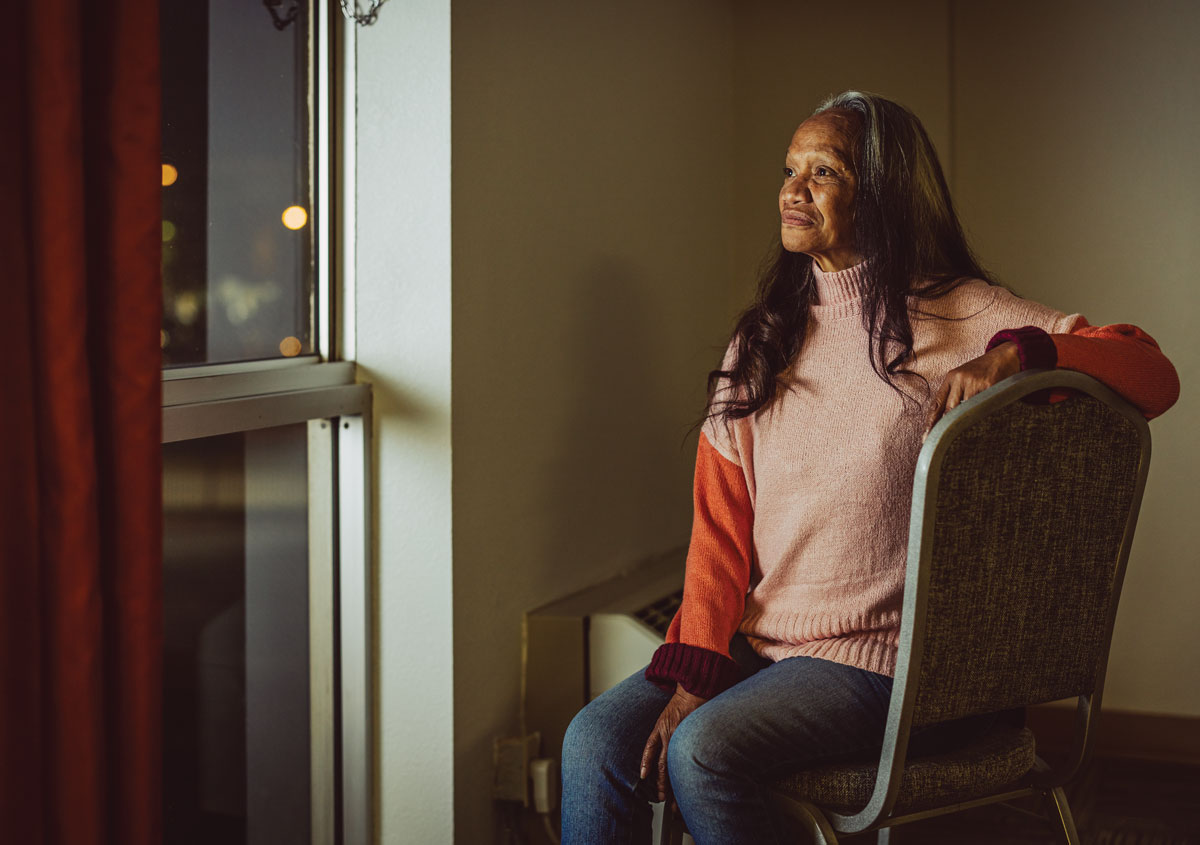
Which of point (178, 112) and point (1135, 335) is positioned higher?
point (178, 112)

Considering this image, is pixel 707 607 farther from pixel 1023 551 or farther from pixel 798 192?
pixel 798 192

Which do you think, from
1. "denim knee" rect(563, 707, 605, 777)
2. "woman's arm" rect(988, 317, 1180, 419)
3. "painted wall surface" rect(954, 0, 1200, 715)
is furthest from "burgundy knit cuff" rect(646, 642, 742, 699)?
"painted wall surface" rect(954, 0, 1200, 715)

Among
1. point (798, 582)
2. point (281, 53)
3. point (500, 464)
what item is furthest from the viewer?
point (500, 464)

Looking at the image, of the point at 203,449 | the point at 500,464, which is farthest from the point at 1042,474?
the point at 203,449

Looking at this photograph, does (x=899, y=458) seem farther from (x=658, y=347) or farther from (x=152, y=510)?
(x=658, y=347)

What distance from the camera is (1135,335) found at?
1.25 meters

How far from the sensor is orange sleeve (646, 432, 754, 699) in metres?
1.34

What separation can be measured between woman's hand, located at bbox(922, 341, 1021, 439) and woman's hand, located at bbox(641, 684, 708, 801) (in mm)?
426

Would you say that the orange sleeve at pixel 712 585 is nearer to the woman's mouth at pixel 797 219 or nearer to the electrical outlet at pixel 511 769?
the woman's mouth at pixel 797 219

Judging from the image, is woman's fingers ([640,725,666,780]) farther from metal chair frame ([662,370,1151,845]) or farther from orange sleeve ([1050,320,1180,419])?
orange sleeve ([1050,320,1180,419])

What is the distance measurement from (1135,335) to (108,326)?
107 centimetres

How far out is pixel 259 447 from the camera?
1516 millimetres

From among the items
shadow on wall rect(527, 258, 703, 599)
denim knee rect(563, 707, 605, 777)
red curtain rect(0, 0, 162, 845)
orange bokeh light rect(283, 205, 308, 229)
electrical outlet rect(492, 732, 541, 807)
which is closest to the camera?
red curtain rect(0, 0, 162, 845)

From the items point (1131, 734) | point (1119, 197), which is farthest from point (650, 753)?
point (1119, 197)
